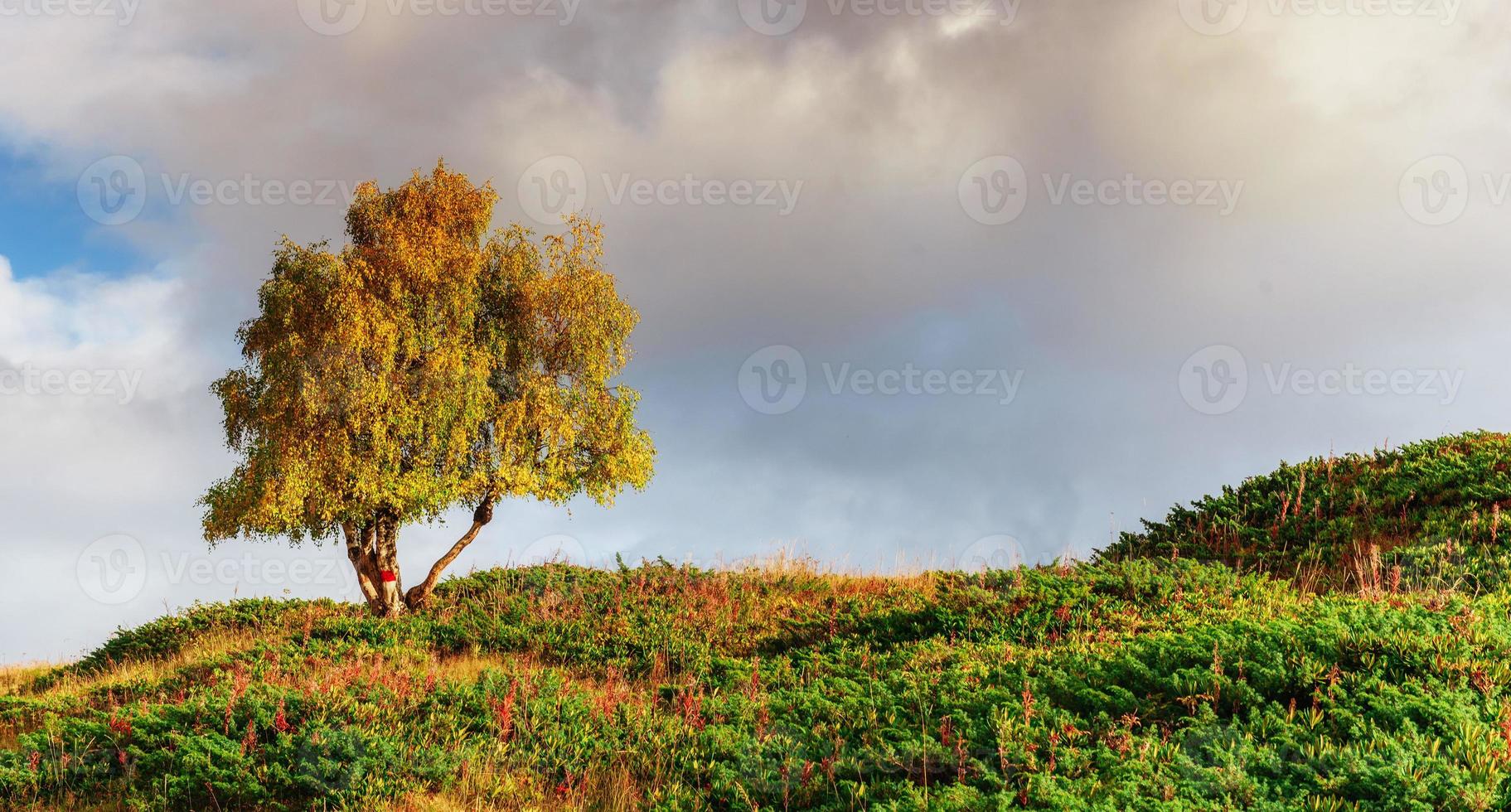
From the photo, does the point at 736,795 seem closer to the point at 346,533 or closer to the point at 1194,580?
the point at 1194,580

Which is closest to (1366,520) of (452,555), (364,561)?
(452,555)

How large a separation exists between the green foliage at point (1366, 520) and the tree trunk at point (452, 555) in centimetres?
1450

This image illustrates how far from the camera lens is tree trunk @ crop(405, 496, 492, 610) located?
2286 centimetres

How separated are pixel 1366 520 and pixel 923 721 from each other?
14030mm

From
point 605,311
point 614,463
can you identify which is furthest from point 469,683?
point 605,311

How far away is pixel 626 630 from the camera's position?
51.9ft

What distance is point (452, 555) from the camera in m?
23.1

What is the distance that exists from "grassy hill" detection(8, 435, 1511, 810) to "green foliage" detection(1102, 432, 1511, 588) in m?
0.16

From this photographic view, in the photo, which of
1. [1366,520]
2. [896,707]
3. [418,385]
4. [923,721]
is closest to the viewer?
[923,721]

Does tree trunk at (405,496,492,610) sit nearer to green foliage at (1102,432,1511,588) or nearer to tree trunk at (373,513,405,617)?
tree trunk at (373,513,405,617)

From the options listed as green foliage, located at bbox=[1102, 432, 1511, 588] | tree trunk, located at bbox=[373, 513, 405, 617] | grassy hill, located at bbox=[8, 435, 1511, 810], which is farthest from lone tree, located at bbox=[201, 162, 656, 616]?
green foliage, located at bbox=[1102, 432, 1511, 588]

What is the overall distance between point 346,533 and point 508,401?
487 cm

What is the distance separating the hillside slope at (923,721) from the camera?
664 centimetres

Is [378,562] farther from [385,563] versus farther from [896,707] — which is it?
[896,707]
